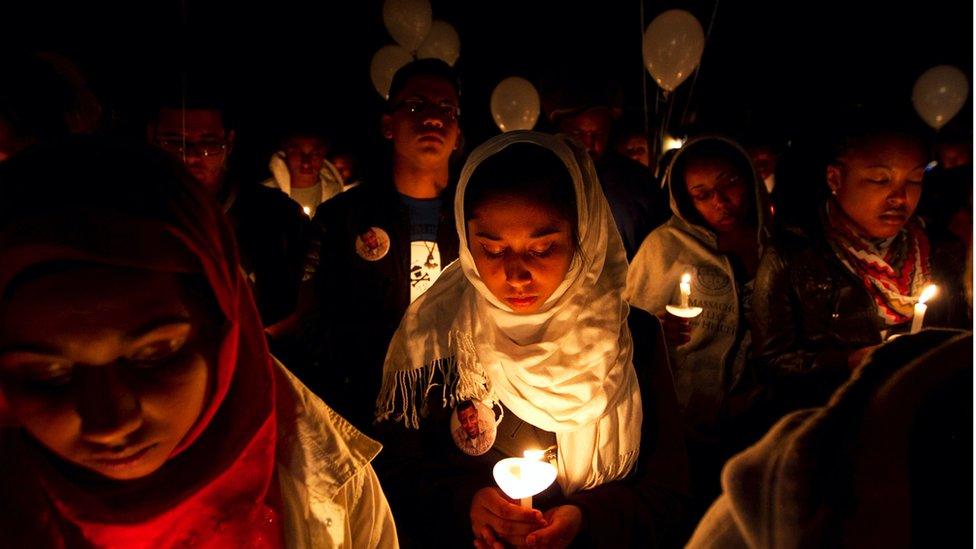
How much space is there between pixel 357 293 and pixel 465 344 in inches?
54.7

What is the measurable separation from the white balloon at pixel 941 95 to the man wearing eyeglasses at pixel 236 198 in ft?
29.5

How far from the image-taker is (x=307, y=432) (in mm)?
1348

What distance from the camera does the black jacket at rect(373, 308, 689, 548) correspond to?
67.9 inches

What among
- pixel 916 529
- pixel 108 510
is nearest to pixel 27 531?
pixel 108 510

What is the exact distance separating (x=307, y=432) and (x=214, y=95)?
2.62m

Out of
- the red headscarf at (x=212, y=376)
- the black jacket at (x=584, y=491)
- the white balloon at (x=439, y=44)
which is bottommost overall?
the black jacket at (x=584, y=491)

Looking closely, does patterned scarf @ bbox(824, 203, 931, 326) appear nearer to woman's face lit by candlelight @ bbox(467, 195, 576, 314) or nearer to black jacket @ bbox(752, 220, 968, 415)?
black jacket @ bbox(752, 220, 968, 415)

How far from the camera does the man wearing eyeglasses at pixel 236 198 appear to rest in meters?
3.05

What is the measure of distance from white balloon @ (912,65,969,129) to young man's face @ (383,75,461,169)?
315 inches

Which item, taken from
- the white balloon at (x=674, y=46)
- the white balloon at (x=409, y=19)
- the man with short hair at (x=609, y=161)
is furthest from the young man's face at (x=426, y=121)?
the white balloon at (x=409, y=19)

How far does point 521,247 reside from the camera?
172cm

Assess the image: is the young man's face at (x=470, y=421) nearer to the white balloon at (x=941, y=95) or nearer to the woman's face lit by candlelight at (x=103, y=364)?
the woman's face lit by candlelight at (x=103, y=364)

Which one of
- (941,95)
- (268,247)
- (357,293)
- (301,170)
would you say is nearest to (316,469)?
(357,293)

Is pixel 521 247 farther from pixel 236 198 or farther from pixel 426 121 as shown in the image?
pixel 236 198
